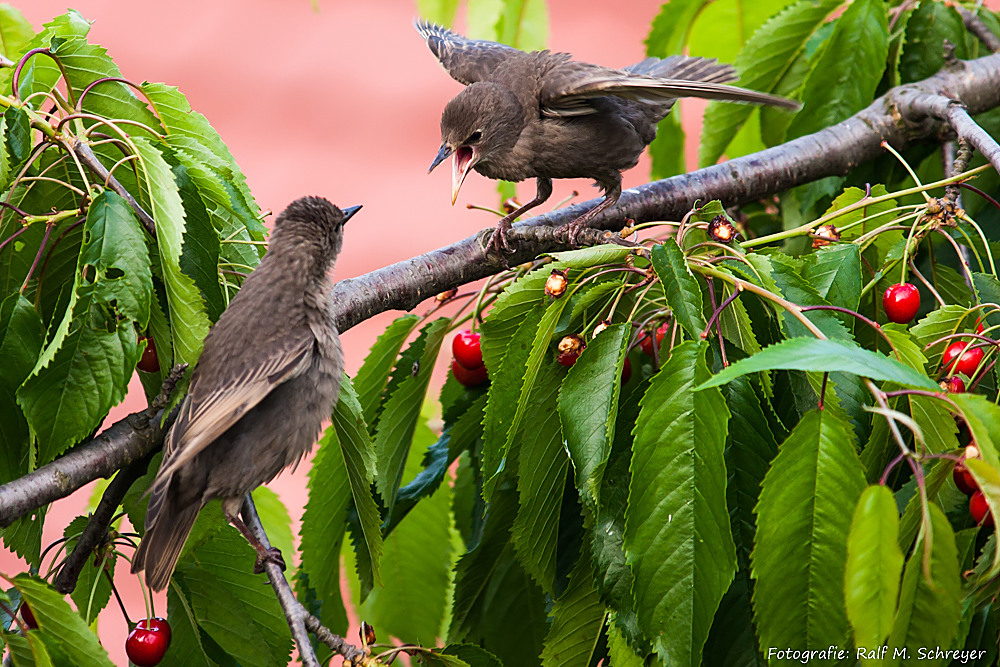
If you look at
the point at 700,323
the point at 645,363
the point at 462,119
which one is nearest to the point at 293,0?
the point at 462,119

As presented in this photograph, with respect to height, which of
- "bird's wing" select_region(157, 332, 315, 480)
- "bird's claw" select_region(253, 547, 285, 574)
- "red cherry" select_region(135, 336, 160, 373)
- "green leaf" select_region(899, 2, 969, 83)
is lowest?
"bird's claw" select_region(253, 547, 285, 574)

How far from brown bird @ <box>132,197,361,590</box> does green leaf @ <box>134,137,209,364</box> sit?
90mm

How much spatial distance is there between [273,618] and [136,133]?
105 cm

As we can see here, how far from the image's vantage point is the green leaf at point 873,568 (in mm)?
1056

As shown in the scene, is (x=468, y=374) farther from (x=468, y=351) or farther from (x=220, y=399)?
(x=220, y=399)

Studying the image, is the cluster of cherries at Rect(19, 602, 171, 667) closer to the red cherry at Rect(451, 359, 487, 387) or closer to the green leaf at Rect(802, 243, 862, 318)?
the red cherry at Rect(451, 359, 487, 387)

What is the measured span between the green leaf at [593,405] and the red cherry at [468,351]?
30.3 inches

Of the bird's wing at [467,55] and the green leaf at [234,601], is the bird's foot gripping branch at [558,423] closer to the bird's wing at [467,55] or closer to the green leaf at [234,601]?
the green leaf at [234,601]

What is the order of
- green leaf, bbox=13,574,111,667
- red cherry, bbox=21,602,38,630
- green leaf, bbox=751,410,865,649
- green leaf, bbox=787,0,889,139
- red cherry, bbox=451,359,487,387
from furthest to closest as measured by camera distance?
green leaf, bbox=787,0,889,139
red cherry, bbox=451,359,487,387
red cherry, bbox=21,602,38,630
green leaf, bbox=13,574,111,667
green leaf, bbox=751,410,865,649

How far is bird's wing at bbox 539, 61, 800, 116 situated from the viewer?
209 cm

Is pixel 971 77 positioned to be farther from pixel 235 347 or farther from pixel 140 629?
pixel 140 629

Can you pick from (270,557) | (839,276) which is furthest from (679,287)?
(270,557)

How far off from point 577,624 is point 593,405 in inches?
17.1

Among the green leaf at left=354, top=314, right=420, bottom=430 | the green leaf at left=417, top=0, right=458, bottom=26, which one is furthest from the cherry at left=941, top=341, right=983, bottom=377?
the green leaf at left=417, top=0, right=458, bottom=26
